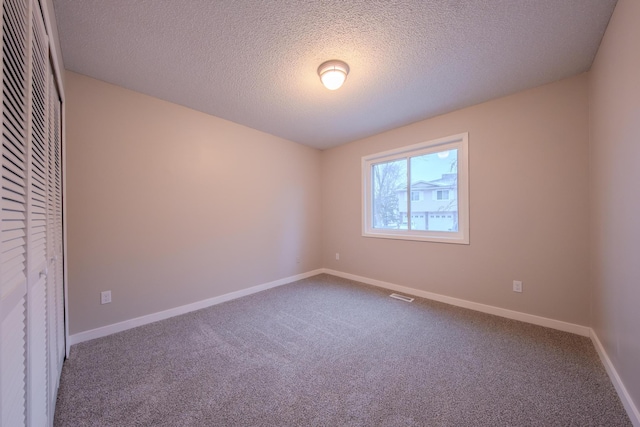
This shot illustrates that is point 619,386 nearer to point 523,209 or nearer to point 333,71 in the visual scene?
point 523,209

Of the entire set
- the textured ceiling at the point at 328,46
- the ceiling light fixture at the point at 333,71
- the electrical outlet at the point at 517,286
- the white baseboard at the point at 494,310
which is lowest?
the white baseboard at the point at 494,310

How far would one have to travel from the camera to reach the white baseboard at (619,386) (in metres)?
1.28

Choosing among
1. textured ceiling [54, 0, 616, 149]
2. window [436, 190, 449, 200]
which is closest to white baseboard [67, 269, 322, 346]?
textured ceiling [54, 0, 616, 149]

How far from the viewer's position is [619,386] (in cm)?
147

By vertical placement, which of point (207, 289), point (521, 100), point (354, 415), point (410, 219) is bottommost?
point (354, 415)

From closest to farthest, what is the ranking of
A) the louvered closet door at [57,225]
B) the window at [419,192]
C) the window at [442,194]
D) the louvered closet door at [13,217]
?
the louvered closet door at [13,217] → the louvered closet door at [57,225] → the window at [419,192] → the window at [442,194]

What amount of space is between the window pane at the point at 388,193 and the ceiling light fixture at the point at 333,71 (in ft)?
6.06

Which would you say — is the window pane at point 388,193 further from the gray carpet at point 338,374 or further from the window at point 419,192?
the gray carpet at point 338,374

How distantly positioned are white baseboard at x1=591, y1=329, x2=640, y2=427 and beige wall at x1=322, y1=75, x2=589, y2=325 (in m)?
0.42

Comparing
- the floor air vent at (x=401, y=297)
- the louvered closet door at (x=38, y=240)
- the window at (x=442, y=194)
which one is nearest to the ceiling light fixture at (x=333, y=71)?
the louvered closet door at (x=38, y=240)

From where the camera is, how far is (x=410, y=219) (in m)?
3.45

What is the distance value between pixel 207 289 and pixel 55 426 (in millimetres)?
1685

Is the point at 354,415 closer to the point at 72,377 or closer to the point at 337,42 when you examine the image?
the point at 72,377

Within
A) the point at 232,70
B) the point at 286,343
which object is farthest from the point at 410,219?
the point at 232,70
